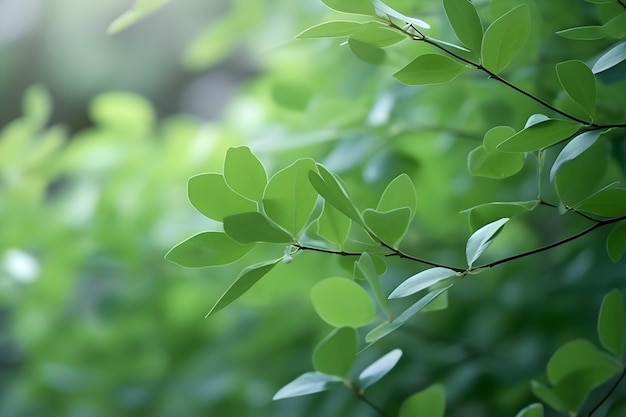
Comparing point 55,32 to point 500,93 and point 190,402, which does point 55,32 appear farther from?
point 500,93

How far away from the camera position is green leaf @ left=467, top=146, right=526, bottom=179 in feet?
1.32

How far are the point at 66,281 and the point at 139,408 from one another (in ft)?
0.57

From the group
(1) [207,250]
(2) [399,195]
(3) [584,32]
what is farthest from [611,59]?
(1) [207,250]

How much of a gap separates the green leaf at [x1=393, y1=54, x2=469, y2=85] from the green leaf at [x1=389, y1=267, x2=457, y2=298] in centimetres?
10

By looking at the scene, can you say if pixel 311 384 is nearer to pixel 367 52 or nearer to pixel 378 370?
pixel 378 370

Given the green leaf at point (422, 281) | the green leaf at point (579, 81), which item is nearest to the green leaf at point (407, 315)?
the green leaf at point (422, 281)

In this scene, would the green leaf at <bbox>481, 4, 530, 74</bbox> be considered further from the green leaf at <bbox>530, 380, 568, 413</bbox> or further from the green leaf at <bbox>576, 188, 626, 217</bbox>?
the green leaf at <bbox>530, 380, 568, 413</bbox>

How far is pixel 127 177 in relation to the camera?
2.82ft

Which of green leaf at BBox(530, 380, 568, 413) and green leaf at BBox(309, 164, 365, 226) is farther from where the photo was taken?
green leaf at BBox(530, 380, 568, 413)

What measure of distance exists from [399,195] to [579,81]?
0.11 m

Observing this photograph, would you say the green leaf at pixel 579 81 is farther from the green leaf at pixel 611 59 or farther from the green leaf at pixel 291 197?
the green leaf at pixel 291 197

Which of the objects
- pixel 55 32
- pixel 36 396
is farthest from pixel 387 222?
pixel 55 32

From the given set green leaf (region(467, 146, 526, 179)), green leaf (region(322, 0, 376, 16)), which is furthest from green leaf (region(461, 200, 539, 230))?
green leaf (region(322, 0, 376, 16))

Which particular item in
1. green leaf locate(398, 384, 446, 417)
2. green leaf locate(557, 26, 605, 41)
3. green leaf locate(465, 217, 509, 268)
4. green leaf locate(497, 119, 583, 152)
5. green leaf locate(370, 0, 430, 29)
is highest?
green leaf locate(370, 0, 430, 29)
